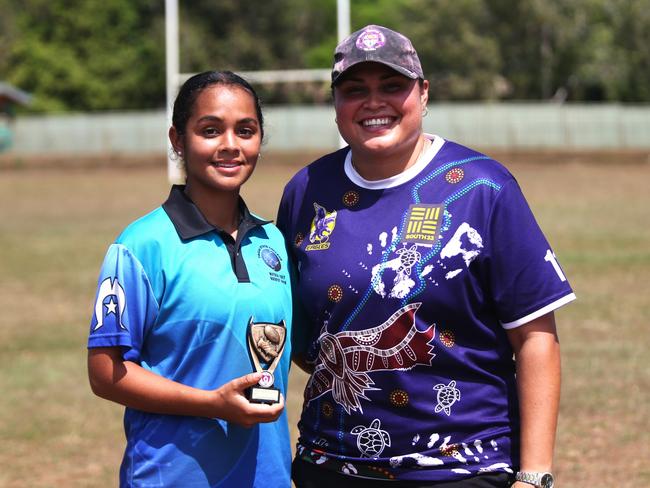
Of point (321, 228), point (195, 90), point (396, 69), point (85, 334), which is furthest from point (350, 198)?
point (85, 334)

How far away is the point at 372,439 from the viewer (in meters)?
2.92

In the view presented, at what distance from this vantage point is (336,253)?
9.69ft

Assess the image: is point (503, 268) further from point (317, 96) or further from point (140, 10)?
point (140, 10)

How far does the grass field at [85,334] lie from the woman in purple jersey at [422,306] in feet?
11.0

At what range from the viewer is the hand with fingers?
Result: 2.63m

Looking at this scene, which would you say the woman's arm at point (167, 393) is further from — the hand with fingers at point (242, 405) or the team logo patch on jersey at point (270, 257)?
the team logo patch on jersey at point (270, 257)

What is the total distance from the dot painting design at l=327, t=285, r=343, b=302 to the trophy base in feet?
1.23

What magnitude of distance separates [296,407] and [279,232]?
4885 mm

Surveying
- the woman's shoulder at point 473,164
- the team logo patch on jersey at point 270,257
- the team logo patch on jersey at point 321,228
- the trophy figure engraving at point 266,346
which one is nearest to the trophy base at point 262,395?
the trophy figure engraving at point 266,346

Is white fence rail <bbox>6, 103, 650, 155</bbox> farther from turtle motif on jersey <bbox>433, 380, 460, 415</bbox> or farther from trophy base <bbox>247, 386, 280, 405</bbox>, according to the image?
trophy base <bbox>247, 386, 280, 405</bbox>

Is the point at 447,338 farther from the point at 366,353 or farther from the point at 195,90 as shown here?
the point at 195,90

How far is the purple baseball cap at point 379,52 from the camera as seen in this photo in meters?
2.90

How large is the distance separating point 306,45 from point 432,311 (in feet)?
199

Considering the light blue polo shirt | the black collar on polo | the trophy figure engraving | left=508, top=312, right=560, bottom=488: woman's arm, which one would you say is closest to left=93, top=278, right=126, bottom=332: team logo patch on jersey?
the light blue polo shirt
